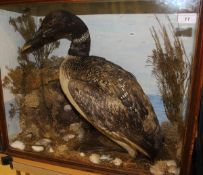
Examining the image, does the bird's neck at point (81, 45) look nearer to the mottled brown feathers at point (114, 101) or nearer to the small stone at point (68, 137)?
the mottled brown feathers at point (114, 101)

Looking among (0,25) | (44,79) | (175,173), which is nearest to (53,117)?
(44,79)

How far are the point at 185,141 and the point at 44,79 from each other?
23.1 inches

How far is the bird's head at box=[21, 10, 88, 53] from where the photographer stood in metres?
0.84

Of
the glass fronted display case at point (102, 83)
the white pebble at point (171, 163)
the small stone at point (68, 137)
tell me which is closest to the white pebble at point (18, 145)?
the glass fronted display case at point (102, 83)

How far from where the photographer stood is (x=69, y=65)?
2.89 ft

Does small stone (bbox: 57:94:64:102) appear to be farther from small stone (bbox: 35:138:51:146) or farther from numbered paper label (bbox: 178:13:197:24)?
numbered paper label (bbox: 178:13:197:24)

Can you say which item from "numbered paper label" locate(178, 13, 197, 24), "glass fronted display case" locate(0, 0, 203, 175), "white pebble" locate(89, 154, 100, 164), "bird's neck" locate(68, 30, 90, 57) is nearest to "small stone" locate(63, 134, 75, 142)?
"glass fronted display case" locate(0, 0, 203, 175)

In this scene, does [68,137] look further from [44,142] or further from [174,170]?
[174,170]

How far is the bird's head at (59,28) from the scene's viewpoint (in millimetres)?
836

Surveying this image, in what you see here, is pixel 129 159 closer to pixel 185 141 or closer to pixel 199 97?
pixel 185 141

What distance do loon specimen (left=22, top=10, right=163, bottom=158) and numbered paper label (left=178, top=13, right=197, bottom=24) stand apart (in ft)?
0.85

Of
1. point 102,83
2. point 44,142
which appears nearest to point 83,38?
point 102,83

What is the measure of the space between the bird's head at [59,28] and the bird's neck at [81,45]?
11 millimetres

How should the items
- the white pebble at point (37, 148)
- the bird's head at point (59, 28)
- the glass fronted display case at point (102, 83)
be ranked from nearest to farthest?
the glass fronted display case at point (102, 83) → the bird's head at point (59, 28) → the white pebble at point (37, 148)
